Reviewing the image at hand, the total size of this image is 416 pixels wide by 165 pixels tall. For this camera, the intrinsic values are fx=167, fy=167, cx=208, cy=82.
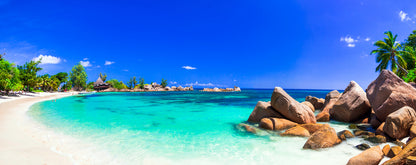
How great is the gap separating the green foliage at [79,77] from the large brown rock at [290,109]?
294ft

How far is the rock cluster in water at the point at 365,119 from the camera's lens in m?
4.91

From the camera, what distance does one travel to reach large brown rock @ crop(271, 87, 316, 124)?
9.80 m

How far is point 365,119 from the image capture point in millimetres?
10523

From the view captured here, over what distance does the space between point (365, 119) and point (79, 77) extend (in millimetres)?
93664

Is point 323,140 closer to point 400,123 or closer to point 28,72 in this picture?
point 400,123

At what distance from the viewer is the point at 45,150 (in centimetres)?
598

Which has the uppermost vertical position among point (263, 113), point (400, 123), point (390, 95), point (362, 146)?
point (390, 95)

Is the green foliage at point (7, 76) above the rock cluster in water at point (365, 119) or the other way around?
above

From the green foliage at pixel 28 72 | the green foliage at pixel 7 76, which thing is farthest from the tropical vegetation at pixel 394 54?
the green foliage at pixel 28 72

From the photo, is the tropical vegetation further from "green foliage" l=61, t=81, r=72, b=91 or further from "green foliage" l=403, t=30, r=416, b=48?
"green foliage" l=61, t=81, r=72, b=91

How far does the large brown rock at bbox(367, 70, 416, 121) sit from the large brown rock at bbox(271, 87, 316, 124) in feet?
10.4

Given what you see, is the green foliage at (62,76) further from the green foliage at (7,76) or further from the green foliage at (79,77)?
the green foliage at (7,76)

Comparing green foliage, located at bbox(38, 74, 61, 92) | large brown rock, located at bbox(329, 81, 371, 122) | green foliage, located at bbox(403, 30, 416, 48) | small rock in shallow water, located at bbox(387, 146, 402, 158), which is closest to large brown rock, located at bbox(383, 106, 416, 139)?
small rock in shallow water, located at bbox(387, 146, 402, 158)

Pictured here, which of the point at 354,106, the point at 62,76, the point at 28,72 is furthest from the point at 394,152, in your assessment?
the point at 62,76
